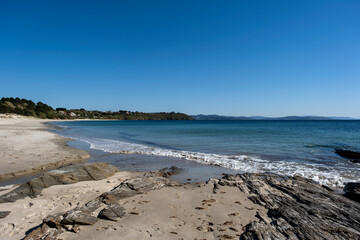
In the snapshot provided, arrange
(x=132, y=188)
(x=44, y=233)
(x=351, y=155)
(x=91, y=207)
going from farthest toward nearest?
(x=351, y=155)
(x=132, y=188)
(x=91, y=207)
(x=44, y=233)

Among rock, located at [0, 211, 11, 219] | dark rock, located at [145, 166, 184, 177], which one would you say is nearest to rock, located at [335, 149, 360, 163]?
dark rock, located at [145, 166, 184, 177]

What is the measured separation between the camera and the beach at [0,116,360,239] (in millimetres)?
5418

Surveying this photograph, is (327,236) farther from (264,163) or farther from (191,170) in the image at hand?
(264,163)

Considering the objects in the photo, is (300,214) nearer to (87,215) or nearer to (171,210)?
(171,210)

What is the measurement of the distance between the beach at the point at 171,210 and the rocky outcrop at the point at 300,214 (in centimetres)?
2

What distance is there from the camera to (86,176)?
33.8 feet

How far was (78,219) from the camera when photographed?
18.9ft

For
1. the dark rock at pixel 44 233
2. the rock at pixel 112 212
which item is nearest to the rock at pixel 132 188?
the rock at pixel 112 212

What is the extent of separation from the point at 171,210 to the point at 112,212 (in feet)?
6.39

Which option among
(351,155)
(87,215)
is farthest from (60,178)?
(351,155)

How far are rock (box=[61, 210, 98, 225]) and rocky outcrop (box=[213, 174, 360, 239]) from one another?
14.3ft

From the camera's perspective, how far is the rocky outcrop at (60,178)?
7.84 meters

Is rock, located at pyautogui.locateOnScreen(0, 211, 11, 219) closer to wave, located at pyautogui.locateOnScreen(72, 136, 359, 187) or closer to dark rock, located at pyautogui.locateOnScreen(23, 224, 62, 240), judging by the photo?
dark rock, located at pyautogui.locateOnScreen(23, 224, 62, 240)

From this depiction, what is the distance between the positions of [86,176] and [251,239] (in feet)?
28.0
